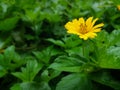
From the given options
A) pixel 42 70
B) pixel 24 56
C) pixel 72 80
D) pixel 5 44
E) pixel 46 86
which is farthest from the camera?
pixel 5 44

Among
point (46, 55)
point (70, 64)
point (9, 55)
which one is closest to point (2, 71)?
point (9, 55)

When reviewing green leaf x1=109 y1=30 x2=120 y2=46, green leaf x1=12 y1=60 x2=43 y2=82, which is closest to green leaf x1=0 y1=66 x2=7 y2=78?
green leaf x1=12 y1=60 x2=43 y2=82

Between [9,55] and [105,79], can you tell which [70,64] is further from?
[9,55]

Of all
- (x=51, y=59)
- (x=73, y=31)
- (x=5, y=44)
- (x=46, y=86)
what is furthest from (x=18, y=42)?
(x=73, y=31)

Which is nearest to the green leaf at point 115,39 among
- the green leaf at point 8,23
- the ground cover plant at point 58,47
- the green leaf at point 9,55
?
the ground cover plant at point 58,47

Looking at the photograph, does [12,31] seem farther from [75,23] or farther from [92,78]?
[92,78]

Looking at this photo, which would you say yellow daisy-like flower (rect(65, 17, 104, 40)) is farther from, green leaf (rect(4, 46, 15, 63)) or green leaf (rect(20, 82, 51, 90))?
green leaf (rect(4, 46, 15, 63))

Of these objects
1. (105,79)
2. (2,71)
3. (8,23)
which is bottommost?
(105,79)
